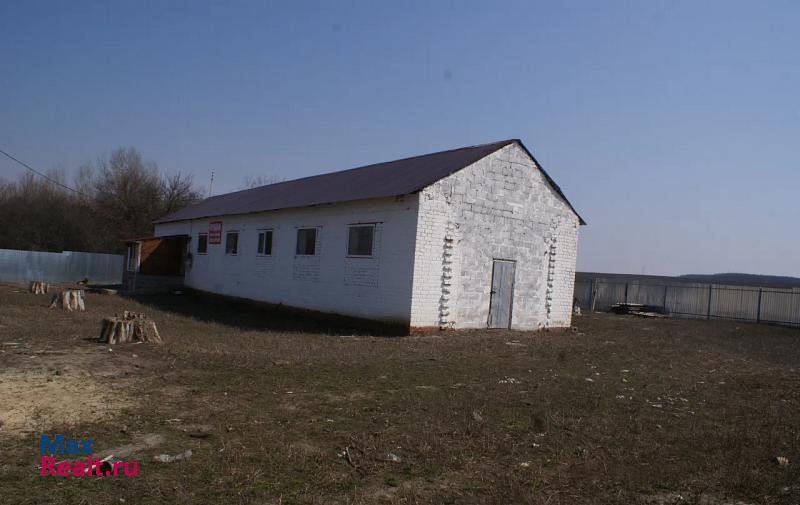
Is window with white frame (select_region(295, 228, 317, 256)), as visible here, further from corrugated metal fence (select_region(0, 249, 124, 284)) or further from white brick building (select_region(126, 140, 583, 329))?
corrugated metal fence (select_region(0, 249, 124, 284))

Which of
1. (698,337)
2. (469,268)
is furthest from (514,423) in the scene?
(698,337)

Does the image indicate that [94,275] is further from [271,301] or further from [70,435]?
[70,435]

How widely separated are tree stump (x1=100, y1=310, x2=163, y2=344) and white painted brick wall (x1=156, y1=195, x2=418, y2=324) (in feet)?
20.6

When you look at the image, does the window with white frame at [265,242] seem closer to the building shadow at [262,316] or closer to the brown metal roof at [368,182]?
the brown metal roof at [368,182]

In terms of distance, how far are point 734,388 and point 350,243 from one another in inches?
416

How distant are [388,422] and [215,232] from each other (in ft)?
68.4

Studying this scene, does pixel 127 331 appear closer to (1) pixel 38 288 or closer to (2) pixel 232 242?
(2) pixel 232 242

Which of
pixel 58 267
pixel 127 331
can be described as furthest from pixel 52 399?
pixel 58 267

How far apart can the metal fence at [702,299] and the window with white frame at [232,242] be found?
19.0m

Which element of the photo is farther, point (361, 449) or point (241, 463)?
point (361, 449)

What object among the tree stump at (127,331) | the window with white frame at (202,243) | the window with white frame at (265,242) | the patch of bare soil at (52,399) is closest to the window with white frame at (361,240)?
the window with white frame at (265,242)

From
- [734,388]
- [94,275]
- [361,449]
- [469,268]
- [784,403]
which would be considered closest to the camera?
[361,449]

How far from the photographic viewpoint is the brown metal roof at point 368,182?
16.7m

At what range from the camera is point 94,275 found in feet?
121
